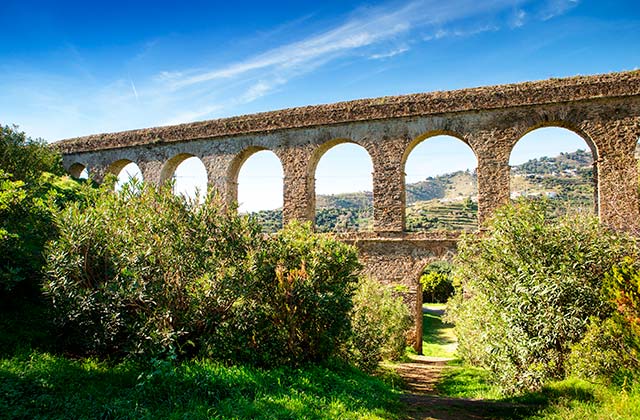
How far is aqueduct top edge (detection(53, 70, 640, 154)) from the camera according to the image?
12.6 metres

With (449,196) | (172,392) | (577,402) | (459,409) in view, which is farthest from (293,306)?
(449,196)

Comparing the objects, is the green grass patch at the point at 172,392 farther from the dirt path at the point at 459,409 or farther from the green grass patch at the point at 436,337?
the green grass patch at the point at 436,337

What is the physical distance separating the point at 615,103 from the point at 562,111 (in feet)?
4.41

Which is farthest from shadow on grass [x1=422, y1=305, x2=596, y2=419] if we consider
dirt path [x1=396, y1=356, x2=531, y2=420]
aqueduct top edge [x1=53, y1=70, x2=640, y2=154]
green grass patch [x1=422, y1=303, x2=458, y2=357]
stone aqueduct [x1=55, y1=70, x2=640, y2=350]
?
green grass patch [x1=422, y1=303, x2=458, y2=357]

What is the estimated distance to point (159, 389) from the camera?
4.87m

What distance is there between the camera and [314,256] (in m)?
6.47

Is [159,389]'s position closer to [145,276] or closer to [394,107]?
[145,276]

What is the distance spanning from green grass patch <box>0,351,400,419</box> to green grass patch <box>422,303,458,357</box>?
1145 centimetres

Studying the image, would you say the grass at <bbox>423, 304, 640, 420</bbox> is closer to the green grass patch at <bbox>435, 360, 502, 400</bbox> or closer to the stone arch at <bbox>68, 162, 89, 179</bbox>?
the green grass patch at <bbox>435, 360, 502, 400</bbox>

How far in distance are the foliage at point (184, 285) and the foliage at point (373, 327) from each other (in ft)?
4.58

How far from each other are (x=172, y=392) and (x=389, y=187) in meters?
10.4

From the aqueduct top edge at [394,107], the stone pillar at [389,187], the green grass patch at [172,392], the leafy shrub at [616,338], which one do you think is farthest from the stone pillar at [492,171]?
the green grass patch at [172,392]

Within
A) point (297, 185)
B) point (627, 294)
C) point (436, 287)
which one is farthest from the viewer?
point (436, 287)

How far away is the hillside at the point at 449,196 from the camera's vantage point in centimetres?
6091
